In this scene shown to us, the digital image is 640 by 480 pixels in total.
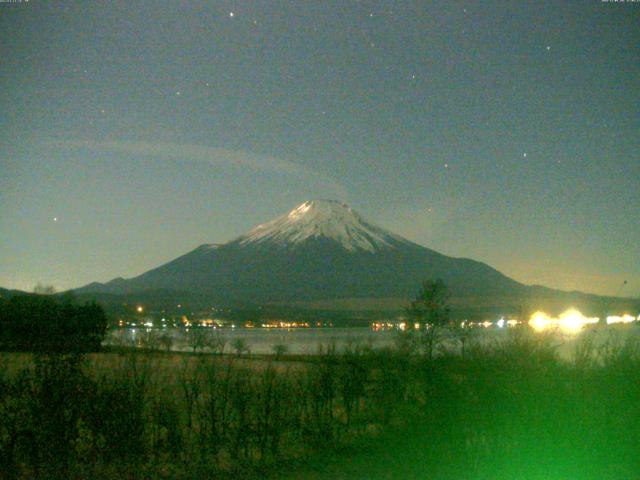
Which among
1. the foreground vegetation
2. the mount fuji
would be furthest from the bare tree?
the mount fuji

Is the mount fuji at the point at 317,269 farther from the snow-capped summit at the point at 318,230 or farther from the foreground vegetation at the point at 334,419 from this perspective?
the foreground vegetation at the point at 334,419

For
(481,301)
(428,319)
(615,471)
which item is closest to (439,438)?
(615,471)

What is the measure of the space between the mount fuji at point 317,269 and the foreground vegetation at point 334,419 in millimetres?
99773

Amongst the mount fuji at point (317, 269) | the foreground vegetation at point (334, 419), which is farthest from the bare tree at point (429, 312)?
the mount fuji at point (317, 269)

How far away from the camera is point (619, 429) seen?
9.02 metres

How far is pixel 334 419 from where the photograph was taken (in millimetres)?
10164

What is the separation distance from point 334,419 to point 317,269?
5369 inches

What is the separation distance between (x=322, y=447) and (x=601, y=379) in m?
3.73

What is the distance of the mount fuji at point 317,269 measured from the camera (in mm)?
125812

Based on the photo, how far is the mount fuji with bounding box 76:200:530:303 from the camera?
4953 inches

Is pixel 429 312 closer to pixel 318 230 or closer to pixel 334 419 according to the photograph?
pixel 334 419

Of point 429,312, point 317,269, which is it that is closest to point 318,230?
point 317,269

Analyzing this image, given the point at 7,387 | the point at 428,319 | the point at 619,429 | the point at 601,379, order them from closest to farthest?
the point at 7,387 → the point at 619,429 → the point at 601,379 → the point at 428,319

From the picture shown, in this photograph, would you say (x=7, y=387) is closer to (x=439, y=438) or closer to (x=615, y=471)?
(x=439, y=438)
